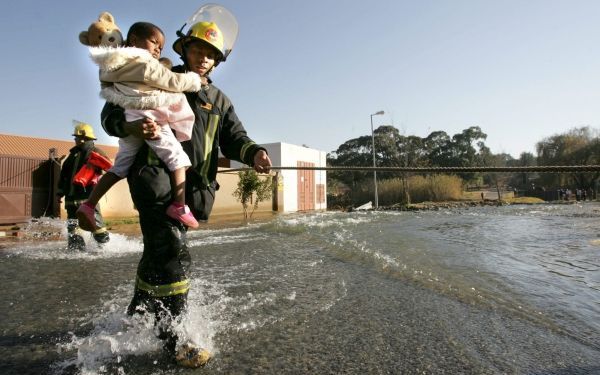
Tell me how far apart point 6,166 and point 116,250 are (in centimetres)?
743

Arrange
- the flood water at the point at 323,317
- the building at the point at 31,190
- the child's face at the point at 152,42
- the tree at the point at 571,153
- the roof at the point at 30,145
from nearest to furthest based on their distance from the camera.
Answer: the flood water at the point at 323,317
the child's face at the point at 152,42
the building at the point at 31,190
the roof at the point at 30,145
the tree at the point at 571,153

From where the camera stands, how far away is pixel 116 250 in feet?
19.0

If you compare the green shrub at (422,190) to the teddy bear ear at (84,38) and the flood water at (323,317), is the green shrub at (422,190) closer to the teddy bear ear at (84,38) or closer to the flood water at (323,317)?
the flood water at (323,317)

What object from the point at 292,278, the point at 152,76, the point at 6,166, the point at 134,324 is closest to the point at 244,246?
the point at 292,278

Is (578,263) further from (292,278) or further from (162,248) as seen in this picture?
(162,248)

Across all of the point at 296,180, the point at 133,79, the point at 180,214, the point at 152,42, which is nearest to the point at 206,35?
the point at 152,42

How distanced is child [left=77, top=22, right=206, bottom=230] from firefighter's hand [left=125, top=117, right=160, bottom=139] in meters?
0.04

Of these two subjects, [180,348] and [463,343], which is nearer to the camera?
[180,348]

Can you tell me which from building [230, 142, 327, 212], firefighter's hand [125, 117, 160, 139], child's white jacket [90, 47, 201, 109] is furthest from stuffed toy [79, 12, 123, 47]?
building [230, 142, 327, 212]

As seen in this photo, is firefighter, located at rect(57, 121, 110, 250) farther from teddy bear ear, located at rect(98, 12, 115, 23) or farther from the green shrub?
the green shrub

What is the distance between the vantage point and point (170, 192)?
6.63 feet

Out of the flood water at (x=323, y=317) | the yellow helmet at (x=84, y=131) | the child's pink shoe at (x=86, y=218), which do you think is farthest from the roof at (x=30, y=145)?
the child's pink shoe at (x=86, y=218)

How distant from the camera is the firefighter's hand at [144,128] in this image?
1922mm

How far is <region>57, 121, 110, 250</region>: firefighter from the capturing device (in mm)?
5555
